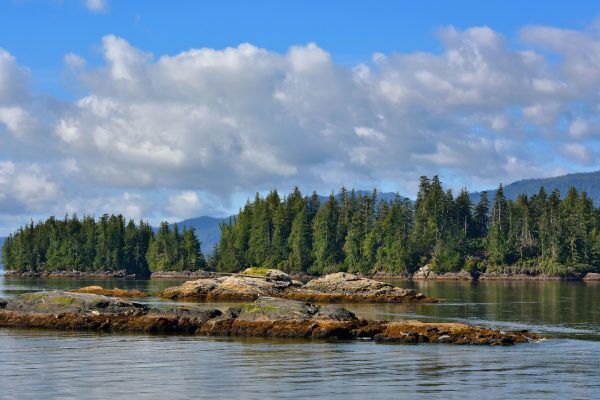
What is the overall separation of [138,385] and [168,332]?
83.0 ft

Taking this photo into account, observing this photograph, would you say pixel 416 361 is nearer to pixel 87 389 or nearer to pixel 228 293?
pixel 87 389

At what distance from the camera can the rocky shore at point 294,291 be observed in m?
108

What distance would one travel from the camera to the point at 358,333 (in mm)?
62281

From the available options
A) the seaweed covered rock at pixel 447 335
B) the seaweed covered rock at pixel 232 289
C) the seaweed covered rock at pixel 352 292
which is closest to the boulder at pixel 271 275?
the seaweed covered rock at pixel 232 289

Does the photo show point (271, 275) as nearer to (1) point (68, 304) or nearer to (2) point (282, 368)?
(1) point (68, 304)

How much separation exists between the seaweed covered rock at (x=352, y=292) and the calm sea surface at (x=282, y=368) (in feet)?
139

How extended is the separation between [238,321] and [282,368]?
63.7ft

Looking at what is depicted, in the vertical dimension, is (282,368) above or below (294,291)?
below

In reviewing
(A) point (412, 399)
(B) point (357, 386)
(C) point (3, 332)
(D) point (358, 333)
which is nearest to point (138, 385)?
(B) point (357, 386)

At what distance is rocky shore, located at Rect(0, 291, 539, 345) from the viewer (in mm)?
59875

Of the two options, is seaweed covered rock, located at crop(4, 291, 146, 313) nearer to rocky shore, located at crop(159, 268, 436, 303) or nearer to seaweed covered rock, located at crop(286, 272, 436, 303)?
rocky shore, located at crop(159, 268, 436, 303)

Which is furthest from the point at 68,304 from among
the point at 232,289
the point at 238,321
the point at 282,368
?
the point at 232,289

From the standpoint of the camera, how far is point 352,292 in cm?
11225

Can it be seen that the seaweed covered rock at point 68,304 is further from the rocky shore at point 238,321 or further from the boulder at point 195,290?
the boulder at point 195,290
